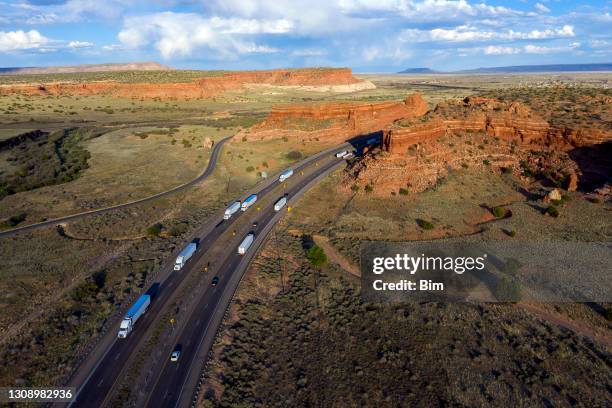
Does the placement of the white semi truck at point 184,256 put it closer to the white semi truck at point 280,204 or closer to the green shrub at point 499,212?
the white semi truck at point 280,204

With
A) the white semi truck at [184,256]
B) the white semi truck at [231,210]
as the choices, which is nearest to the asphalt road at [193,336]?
the white semi truck at [184,256]

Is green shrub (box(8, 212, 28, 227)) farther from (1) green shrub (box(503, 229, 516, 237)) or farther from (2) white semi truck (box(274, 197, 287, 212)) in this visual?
(1) green shrub (box(503, 229, 516, 237))

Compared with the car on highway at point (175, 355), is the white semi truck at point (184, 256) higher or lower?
higher

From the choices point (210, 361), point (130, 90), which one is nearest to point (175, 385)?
point (210, 361)

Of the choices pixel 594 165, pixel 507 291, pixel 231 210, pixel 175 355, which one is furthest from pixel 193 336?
pixel 594 165

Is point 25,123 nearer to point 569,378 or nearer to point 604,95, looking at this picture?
point 569,378

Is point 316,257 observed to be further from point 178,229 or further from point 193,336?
point 178,229
